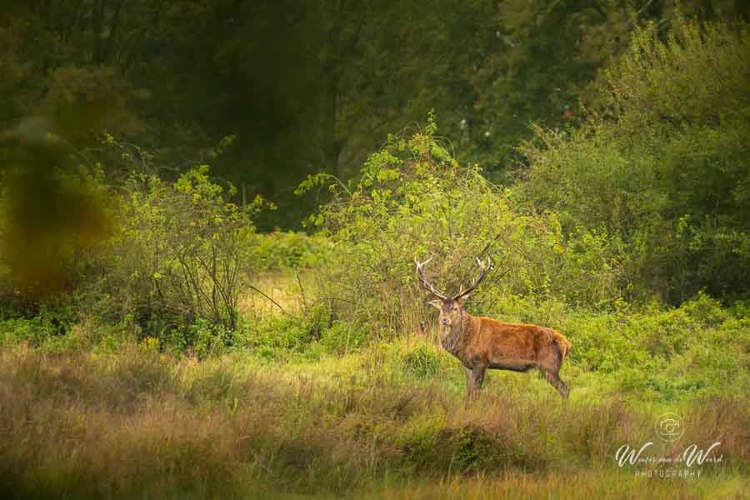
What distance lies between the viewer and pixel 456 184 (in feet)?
52.4

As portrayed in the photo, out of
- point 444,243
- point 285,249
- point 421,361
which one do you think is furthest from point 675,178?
point 285,249

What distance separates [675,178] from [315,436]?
40.0 feet

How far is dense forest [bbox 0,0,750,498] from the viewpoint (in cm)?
306

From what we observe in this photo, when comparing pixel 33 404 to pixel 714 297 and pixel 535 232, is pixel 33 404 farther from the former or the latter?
pixel 714 297

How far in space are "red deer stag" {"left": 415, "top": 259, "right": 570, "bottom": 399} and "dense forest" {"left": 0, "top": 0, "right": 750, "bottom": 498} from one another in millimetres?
365

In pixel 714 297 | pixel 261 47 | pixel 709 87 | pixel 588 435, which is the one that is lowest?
pixel 714 297

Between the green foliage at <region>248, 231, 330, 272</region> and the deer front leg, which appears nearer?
the deer front leg

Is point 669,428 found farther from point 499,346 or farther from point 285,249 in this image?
point 285,249

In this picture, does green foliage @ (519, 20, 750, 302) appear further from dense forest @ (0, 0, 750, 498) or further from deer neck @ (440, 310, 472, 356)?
deer neck @ (440, 310, 472, 356)

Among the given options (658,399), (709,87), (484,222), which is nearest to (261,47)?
(658,399)

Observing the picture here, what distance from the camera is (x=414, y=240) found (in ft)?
47.8

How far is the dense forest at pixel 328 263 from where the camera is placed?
3064 millimetres

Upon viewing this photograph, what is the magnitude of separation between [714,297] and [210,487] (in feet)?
42.4

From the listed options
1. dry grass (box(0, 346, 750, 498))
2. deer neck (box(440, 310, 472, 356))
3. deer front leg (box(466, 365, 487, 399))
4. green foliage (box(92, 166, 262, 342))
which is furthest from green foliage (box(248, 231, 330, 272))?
dry grass (box(0, 346, 750, 498))
